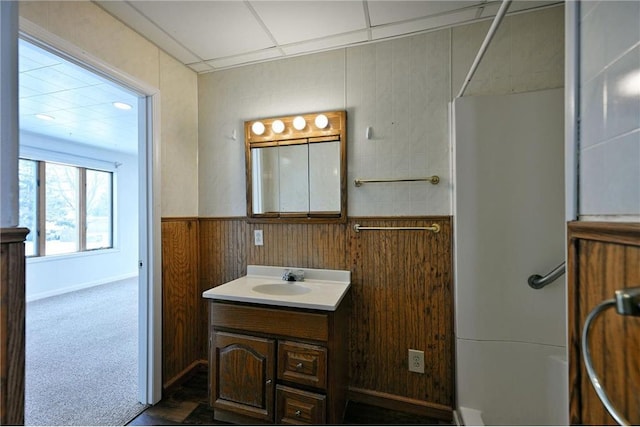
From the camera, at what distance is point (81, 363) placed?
7.50 feet

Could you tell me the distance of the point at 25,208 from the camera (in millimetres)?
3896

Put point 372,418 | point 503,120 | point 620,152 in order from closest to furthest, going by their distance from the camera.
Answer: point 620,152 < point 503,120 < point 372,418

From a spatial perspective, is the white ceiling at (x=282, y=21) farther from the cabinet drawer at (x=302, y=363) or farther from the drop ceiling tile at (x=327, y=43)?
the cabinet drawer at (x=302, y=363)

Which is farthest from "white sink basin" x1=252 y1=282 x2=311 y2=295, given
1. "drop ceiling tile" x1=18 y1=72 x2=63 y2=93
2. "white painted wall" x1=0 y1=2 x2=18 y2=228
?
"drop ceiling tile" x1=18 y1=72 x2=63 y2=93

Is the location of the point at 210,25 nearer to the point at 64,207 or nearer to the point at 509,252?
the point at 509,252

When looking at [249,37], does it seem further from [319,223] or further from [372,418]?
[372,418]

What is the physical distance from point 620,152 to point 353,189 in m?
1.37

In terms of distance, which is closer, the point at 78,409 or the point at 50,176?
the point at 78,409

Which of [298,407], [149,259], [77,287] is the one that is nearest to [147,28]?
[149,259]

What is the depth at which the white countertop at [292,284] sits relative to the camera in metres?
1.49

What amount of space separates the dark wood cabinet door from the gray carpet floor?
64 cm

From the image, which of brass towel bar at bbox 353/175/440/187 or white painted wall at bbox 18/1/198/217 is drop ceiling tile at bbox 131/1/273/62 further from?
brass towel bar at bbox 353/175/440/187

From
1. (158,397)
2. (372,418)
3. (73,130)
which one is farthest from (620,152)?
(73,130)

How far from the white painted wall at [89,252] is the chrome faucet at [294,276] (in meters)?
4.39
